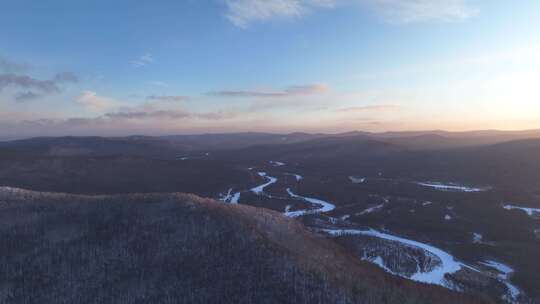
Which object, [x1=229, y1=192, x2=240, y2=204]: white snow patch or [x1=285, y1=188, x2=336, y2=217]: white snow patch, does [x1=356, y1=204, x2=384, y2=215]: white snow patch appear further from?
[x1=229, y1=192, x2=240, y2=204]: white snow patch

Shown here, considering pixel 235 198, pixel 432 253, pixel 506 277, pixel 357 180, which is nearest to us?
pixel 506 277

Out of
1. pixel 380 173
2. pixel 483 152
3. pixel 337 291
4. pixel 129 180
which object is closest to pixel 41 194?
pixel 337 291

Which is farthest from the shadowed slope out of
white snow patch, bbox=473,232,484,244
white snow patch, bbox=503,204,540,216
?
white snow patch, bbox=503,204,540,216

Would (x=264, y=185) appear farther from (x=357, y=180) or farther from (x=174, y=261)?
(x=174, y=261)

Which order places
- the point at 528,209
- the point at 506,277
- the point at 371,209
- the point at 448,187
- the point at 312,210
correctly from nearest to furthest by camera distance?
the point at 506,277, the point at 528,209, the point at 312,210, the point at 371,209, the point at 448,187

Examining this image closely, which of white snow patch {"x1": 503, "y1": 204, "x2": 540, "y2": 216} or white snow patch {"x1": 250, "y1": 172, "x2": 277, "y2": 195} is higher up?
white snow patch {"x1": 250, "y1": 172, "x2": 277, "y2": 195}

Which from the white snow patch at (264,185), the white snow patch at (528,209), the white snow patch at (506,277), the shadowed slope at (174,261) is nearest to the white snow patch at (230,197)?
the white snow patch at (264,185)

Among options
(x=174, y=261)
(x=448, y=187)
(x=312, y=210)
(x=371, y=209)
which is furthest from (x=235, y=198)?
(x=448, y=187)
